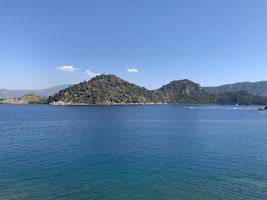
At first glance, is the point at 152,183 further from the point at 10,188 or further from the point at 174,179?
the point at 10,188

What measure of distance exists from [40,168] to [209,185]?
2989 cm

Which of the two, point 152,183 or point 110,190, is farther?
point 152,183

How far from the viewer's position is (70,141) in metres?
101

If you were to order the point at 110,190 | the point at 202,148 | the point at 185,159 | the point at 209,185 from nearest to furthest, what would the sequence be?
the point at 110,190
the point at 209,185
the point at 185,159
the point at 202,148

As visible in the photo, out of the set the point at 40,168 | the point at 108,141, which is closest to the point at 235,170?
the point at 40,168

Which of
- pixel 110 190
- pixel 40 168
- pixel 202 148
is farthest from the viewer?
pixel 202 148

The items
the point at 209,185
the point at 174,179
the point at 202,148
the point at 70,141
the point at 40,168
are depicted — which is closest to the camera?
the point at 209,185

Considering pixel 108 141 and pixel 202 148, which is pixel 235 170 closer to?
pixel 202 148

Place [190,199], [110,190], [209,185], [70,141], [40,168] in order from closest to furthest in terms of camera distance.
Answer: [190,199] < [110,190] < [209,185] < [40,168] < [70,141]

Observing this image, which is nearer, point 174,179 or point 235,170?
point 174,179

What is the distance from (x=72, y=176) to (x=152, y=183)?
13518 millimetres

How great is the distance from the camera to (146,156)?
76.6 metres

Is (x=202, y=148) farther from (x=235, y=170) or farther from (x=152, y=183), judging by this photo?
(x=152, y=183)

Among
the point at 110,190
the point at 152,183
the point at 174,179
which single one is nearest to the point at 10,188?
the point at 110,190
